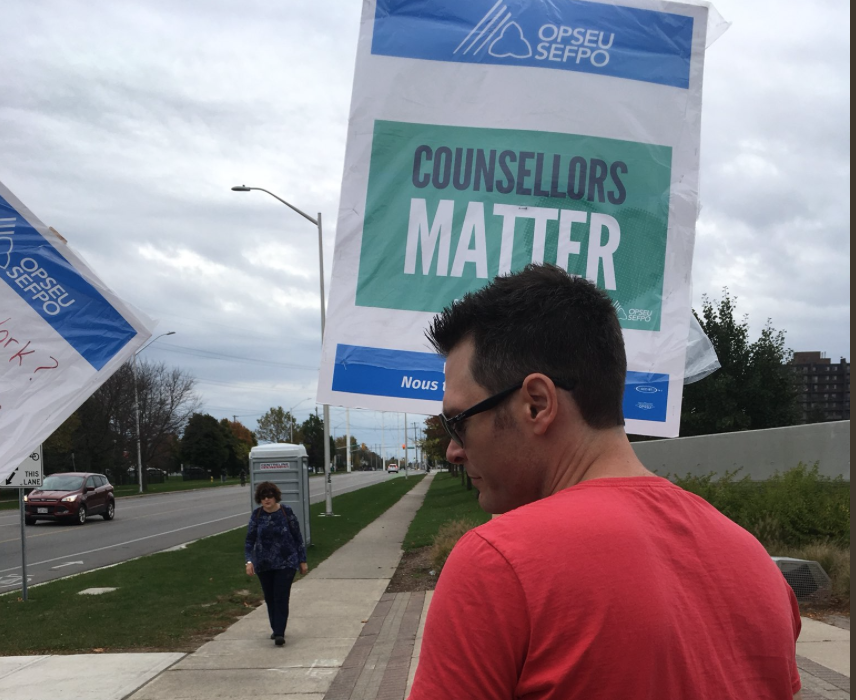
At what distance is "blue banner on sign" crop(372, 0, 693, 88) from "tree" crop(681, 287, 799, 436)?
31.8m

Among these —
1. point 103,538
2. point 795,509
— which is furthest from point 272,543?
point 103,538

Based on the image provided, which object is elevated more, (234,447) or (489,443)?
(489,443)

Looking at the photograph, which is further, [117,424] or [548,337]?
[117,424]

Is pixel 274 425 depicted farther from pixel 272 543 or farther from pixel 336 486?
pixel 272 543

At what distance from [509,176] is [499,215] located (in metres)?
0.12

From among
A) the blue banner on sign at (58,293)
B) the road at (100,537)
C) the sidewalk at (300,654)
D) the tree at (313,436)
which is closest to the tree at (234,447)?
the tree at (313,436)

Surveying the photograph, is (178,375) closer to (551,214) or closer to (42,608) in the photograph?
(42,608)

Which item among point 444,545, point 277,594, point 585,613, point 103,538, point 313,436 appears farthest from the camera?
point 313,436

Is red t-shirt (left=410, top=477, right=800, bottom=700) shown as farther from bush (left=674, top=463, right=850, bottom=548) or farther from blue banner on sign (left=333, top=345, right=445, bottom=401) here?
bush (left=674, top=463, right=850, bottom=548)

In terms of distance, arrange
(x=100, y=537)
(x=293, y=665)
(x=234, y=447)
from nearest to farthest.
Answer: (x=293, y=665) → (x=100, y=537) → (x=234, y=447)

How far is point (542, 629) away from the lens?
1160mm

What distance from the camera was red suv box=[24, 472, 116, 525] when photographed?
25.1 meters

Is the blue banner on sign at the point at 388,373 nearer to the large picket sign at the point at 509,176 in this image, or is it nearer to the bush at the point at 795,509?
the large picket sign at the point at 509,176

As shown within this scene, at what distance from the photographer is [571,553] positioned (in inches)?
47.0
